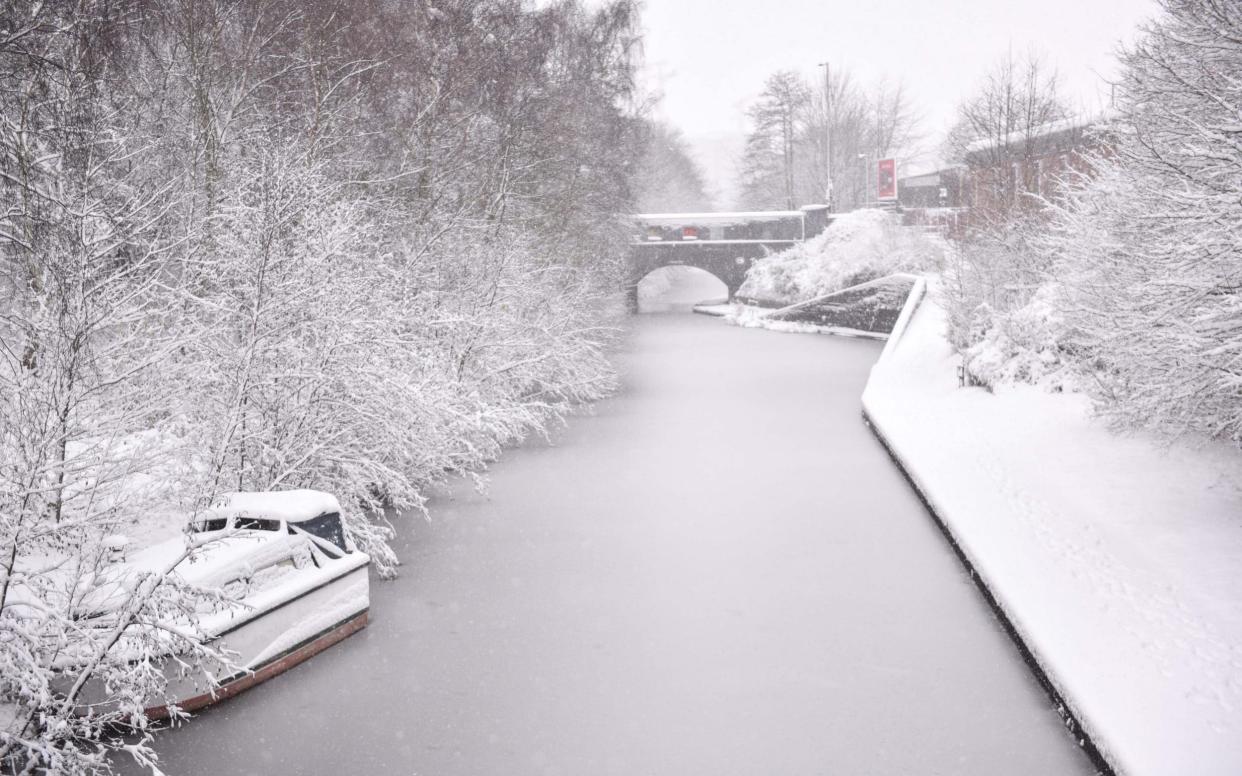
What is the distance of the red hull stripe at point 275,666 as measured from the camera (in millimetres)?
6797

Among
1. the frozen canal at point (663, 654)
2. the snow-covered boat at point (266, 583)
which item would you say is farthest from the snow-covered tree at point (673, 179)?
the snow-covered boat at point (266, 583)

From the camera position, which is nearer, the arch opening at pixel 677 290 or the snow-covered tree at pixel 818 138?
the arch opening at pixel 677 290

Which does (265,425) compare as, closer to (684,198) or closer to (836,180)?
(836,180)

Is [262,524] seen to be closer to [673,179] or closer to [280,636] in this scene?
[280,636]

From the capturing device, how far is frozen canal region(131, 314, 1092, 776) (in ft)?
21.6

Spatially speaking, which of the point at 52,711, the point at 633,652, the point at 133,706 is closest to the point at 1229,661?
the point at 633,652

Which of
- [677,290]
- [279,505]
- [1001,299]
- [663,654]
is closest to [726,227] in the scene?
[677,290]

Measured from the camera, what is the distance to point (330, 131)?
1405 centimetres

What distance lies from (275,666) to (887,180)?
38007mm

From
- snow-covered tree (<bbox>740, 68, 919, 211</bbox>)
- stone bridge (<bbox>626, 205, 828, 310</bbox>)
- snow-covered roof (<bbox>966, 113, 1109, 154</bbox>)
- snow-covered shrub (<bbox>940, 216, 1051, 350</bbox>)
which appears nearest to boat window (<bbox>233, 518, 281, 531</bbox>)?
snow-covered shrub (<bbox>940, 216, 1051, 350</bbox>)

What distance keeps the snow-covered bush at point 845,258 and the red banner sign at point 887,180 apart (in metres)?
1.73

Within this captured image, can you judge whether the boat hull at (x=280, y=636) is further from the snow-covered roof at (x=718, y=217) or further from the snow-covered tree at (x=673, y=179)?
the snow-covered tree at (x=673, y=179)

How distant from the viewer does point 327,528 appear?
809 centimetres

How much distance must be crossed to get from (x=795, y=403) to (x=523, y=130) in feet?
26.5
